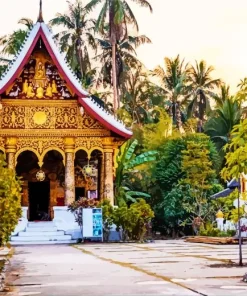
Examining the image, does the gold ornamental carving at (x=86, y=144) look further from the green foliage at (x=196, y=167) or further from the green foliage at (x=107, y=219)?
the green foliage at (x=196, y=167)

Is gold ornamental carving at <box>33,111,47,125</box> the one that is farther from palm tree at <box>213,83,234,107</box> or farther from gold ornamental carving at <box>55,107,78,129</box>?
palm tree at <box>213,83,234,107</box>

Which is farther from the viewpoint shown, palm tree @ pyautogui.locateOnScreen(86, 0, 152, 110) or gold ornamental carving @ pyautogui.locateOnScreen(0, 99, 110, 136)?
palm tree @ pyautogui.locateOnScreen(86, 0, 152, 110)

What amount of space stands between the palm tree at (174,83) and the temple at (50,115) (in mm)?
23755

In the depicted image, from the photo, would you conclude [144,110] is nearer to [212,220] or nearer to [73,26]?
[73,26]

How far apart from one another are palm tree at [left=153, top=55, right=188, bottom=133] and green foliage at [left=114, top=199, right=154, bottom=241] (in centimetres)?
2602

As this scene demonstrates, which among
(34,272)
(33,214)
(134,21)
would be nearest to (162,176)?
(33,214)

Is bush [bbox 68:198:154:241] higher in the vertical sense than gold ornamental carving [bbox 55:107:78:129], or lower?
lower

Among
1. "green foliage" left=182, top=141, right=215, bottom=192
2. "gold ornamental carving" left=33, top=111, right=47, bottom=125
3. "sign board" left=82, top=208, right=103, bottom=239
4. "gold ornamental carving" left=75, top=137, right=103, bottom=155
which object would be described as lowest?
"sign board" left=82, top=208, right=103, bottom=239

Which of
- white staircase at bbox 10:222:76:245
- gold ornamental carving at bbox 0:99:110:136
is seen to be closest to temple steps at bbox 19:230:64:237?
white staircase at bbox 10:222:76:245

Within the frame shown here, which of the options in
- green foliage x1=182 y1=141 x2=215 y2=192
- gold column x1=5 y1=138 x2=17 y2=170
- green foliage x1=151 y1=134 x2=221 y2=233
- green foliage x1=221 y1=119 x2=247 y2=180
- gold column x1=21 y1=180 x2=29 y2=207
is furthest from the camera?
green foliage x1=151 y1=134 x2=221 y2=233

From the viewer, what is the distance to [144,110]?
4875cm

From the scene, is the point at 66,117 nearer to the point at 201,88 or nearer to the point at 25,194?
the point at 25,194

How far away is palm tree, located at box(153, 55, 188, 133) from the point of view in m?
48.5

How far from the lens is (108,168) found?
24.9m
